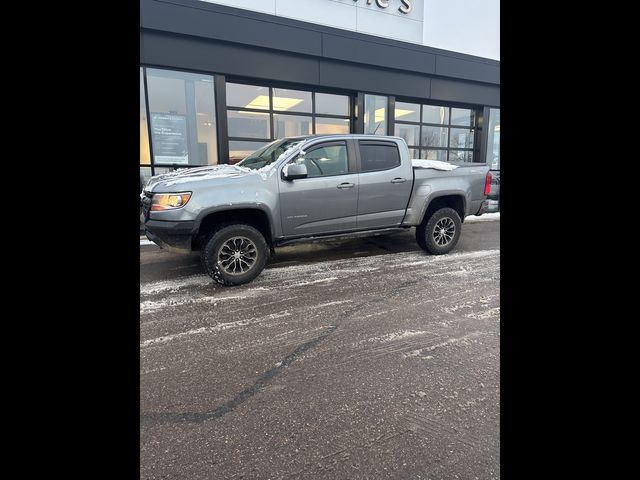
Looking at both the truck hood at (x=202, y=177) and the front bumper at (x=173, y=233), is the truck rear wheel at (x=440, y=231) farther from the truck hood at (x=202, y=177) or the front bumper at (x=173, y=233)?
the front bumper at (x=173, y=233)

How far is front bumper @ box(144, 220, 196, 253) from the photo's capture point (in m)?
4.43

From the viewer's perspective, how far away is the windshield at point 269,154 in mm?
5273

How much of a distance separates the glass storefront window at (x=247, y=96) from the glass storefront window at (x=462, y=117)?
666cm

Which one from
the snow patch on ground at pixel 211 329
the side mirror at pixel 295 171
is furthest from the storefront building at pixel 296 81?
the snow patch on ground at pixel 211 329

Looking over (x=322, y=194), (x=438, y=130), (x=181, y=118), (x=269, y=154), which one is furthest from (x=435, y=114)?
(x=322, y=194)

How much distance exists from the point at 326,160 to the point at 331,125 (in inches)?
225

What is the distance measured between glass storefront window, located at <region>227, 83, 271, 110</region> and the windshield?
396cm

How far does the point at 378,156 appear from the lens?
5832 mm

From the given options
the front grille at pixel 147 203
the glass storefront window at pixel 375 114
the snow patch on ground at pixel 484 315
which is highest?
the glass storefront window at pixel 375 114

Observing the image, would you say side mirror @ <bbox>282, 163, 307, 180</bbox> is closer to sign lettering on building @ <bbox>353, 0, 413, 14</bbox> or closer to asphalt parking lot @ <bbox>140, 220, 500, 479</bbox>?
asphalt parking lot @ <bbox>140, 220, 500, 479</bbox>
